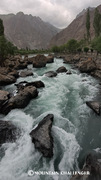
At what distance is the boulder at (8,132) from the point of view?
30.8ft

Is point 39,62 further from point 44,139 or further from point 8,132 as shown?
point 44,139

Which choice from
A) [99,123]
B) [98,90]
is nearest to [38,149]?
[99,123]

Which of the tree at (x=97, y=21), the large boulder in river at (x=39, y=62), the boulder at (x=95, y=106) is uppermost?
the tree at (x=97, y=21)

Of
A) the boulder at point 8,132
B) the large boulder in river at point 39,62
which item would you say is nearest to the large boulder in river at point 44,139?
the boulder at point 8,132

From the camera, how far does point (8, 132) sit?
9.89 metres

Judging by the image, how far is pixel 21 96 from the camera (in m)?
15.1

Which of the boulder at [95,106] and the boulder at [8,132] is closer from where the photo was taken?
the boulder at [8,132]

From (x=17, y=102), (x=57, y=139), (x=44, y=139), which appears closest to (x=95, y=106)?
(x=57, y=139)

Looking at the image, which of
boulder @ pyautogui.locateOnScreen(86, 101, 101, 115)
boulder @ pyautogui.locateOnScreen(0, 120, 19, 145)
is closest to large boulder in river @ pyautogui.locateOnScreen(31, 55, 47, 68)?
boulder @ pyautogui.locateOnScreen(86, 101, 101, 115)

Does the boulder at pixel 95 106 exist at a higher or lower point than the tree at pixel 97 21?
lower

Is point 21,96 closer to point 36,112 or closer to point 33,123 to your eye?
point 36,112

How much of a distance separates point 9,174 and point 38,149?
235cm

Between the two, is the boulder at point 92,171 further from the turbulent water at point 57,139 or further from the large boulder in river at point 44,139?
the large boulder in river at point 44,139

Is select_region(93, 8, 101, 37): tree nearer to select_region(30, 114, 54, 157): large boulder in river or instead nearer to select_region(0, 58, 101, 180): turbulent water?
select_region(0, 58, 101, 180): turbulent water
